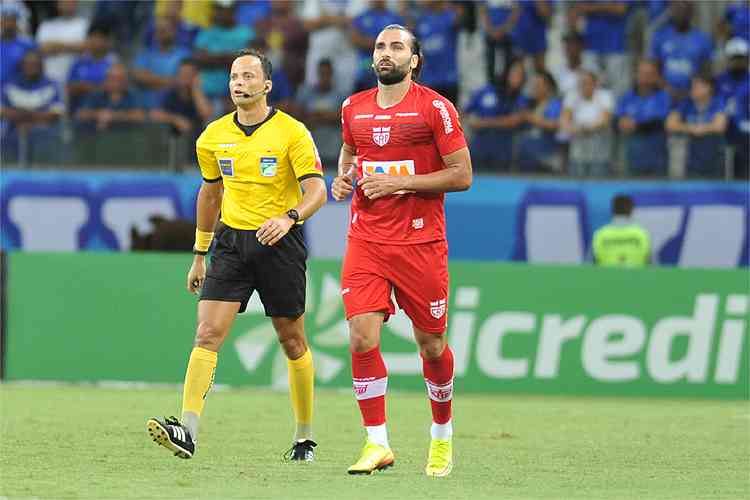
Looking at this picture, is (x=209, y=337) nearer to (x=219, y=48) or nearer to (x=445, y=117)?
(x=445, y=117)

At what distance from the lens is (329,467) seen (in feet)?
29.8

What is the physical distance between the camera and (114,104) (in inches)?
715

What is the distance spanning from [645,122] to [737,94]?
3.80 ft

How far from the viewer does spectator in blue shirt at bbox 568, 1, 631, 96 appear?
1894cm

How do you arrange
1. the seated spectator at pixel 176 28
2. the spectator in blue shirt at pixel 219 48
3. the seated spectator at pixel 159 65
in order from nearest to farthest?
the spectator in blue shirt at pixel 219 48, the seated spectator at pixel 159 65, the seated spectator at pixel 176 28

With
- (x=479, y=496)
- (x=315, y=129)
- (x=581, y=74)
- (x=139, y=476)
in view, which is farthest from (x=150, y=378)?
(x=479, y=496)

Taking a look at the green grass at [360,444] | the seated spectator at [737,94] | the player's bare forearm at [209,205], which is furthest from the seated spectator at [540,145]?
the player's bare forearm at [209,205]

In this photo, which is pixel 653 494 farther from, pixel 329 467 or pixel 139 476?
pixel 139 476

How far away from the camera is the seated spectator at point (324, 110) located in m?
17.2

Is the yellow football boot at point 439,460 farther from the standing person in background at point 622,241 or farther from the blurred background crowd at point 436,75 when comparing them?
the blurred background crowd at point 436,75

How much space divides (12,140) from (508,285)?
6.14 metres

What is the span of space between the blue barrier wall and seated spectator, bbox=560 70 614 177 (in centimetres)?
23

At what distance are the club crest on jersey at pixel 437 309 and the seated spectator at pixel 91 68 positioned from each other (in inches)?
411

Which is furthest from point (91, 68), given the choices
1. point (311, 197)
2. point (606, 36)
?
point (311, 197)
